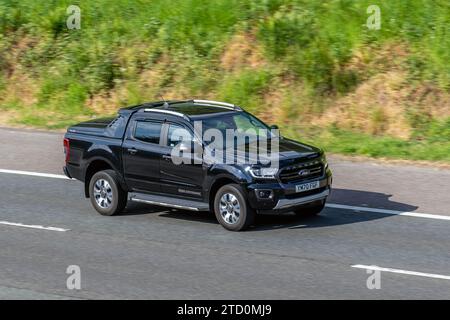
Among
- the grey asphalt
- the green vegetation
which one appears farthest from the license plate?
the green vegetation

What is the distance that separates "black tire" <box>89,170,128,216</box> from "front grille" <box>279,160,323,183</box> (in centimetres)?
293

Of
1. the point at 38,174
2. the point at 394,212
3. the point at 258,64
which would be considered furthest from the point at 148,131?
the point at 258,64

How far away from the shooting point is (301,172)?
14.2 m

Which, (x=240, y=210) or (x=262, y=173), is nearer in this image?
(x=262, y=173)

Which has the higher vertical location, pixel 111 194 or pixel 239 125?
pixel 239 125

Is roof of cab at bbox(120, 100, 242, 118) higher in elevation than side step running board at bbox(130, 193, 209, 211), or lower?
higher

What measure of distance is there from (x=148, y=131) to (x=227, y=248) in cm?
278

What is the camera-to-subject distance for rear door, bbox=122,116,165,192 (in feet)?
48.6

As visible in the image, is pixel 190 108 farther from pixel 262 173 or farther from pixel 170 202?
pixel 262 173
